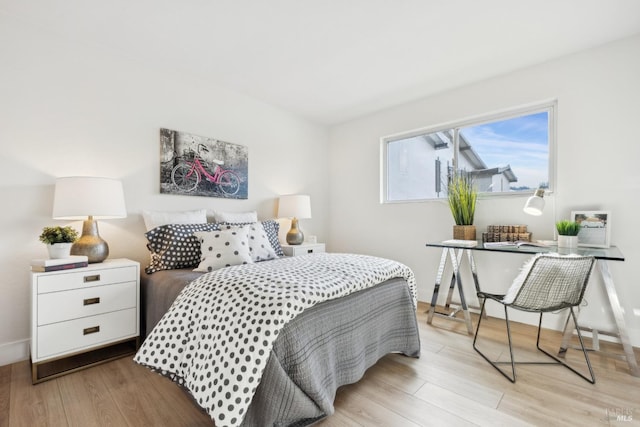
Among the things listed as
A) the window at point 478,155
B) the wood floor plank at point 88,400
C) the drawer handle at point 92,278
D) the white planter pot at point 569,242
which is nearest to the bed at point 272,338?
the wood floor plank at point 88,400

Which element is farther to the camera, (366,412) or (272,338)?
(366,412)

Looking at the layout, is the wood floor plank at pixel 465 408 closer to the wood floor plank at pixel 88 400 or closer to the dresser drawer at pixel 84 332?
the wood floor plank at pixel 88 400

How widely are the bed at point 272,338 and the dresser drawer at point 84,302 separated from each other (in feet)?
1.35

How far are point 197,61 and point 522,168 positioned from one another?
3.14m

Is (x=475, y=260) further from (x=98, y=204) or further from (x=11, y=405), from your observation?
(x=11, y=405)

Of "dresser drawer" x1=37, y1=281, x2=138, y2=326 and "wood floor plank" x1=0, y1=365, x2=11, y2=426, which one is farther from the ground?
"dresser drawer" x1=37, y1=281, x2=138, y2=326

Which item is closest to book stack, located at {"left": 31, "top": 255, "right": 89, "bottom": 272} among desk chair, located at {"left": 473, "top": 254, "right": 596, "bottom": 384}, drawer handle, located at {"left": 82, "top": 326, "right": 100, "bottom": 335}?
drawer handle, located at {"left": 82, "top": 326, "right": 100, "bottom": 335}

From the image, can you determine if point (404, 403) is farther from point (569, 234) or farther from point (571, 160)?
point (571, 160)

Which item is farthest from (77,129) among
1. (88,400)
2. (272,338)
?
(272,338)

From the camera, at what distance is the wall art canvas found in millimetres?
2686

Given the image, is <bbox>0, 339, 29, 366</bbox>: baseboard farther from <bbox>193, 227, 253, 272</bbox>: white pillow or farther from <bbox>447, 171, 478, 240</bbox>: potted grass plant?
<bbox>447, 171, 478, 240</bbox>: potted grass plant

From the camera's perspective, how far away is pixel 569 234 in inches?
86.9
